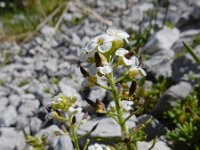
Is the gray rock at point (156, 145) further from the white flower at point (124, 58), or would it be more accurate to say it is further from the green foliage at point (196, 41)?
the green foliage at point (196, 41)

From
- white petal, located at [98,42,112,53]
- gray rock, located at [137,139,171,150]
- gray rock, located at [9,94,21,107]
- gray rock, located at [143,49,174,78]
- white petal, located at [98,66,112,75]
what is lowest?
gray rock, located at [137,139,171,150]

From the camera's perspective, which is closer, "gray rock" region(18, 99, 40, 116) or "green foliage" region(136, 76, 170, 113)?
"green foliage" region(136, 76, 170, 113)

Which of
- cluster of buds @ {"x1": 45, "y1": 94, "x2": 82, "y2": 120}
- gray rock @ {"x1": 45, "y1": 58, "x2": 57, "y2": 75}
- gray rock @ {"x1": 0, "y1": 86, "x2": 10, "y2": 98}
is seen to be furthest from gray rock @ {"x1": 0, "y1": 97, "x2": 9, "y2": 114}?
cluster of buds @ {"x1": 45, "y1": 94, "x2": 82, "y2": 120}

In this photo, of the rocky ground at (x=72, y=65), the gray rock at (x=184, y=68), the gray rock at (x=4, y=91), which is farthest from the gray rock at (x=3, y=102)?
the gray rock at (x=184, y=68)

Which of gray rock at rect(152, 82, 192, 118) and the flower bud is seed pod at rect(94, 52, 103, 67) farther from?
gray rock at rect(152, 82, 192, 118)

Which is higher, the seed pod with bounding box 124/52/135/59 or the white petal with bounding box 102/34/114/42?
the white petal with bounding box 102/34/114/42

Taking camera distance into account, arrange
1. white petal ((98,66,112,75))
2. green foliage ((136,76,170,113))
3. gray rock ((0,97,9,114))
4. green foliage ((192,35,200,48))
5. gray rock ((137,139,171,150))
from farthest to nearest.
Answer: green foliage ((192,35,200,48)) → gray rock ((0,97,9,114)) → green foliage ((136,76,170,113)) → gray rock ((137,139,171,150)) → white petal ((98,66,112,75))

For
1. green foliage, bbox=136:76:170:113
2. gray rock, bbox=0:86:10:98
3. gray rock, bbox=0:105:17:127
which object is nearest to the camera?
green foliage, bbox=136:76:170:113

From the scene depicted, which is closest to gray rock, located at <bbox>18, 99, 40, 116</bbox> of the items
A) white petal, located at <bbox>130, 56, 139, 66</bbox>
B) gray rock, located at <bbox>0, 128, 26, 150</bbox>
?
gray rock, located at <bbox>0, 128, 26, 150</bbox>

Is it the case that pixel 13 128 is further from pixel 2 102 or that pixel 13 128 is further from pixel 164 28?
pixel 164 28
